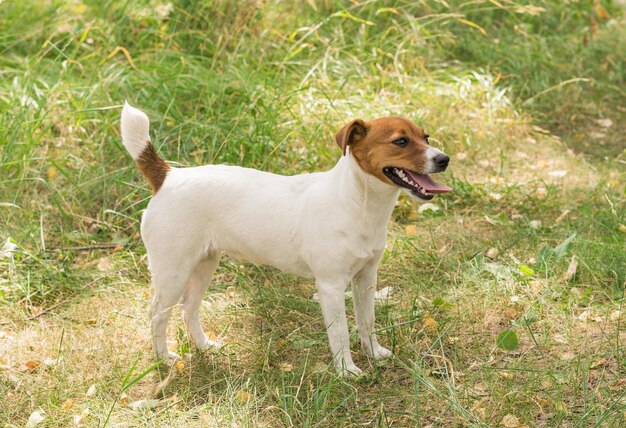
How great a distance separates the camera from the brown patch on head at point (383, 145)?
11.3 ft

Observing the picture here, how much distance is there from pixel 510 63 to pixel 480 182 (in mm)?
1929

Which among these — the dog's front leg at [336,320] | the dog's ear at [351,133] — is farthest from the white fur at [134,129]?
the dog's front leg at [336,320]

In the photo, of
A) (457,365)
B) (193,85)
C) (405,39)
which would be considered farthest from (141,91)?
(457,365)

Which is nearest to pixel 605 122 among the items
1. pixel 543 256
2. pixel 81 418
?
pixel 543 256

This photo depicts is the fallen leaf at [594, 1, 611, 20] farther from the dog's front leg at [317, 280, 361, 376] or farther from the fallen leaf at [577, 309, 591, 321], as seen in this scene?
the dog's front leg at [317, 280, 361, 376]

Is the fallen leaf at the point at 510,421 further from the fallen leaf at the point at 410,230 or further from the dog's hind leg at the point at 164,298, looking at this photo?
the fallen leaf at the point at 410,230

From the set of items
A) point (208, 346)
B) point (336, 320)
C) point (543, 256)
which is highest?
point (336, 320)

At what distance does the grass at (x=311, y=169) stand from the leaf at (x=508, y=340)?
5 cm

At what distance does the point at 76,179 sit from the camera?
5348 mm

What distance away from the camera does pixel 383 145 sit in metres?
3.46

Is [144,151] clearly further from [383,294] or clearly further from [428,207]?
[428,207]

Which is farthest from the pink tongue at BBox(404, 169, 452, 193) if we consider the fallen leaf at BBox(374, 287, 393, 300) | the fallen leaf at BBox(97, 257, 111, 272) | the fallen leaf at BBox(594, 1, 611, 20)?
the fallen leaf at BBox(594, 1, 611, 20)

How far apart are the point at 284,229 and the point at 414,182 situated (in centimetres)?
63

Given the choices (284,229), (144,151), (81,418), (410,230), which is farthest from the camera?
(410,230)
